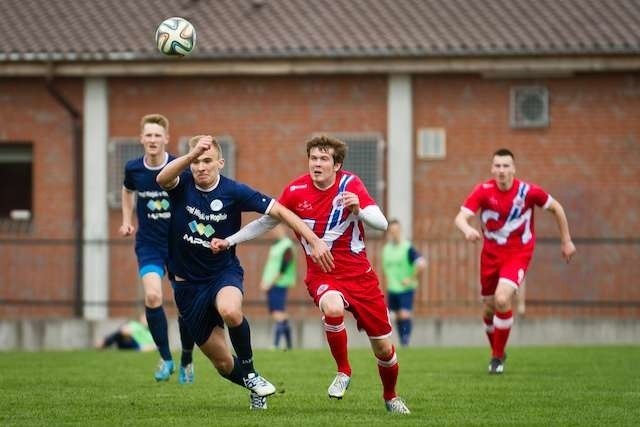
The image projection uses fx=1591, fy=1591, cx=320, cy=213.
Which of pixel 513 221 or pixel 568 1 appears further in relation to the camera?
pixel 568 1

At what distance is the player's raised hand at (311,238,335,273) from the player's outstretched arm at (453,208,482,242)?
336 cm

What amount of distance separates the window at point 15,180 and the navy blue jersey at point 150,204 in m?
13.5

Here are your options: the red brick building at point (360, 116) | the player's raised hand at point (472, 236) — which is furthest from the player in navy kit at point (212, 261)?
the red brick building at point (360, 116)

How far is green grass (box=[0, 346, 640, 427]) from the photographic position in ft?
35.6

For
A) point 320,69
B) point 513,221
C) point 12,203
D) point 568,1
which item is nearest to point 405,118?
point 320,69

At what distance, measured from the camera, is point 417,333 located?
24609 millimetres

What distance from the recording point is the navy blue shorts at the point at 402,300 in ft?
77.0

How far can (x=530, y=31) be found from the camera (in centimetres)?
2639

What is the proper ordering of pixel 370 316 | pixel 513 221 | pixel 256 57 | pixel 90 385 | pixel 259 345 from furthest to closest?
pixel 256 57
pixel 259 345
pixel 513 221
pixel 90 385
pixel 370 316

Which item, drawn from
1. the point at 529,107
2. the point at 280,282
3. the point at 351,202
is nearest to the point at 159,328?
the point at 351,202

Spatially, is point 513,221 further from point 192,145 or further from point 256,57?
point 256,57

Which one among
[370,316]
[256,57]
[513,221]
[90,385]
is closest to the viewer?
[370,316]

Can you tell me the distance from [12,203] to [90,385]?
14.1m

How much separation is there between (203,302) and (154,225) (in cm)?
294
